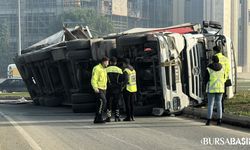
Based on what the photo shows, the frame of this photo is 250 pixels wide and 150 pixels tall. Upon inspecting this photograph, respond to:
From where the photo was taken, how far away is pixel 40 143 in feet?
32.1

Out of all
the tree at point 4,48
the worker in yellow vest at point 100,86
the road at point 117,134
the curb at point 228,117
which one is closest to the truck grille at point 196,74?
the curb at point 228,117

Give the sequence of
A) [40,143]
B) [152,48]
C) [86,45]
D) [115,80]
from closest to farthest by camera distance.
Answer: [40,143] < [115,80] < [152,48] < [86,45]

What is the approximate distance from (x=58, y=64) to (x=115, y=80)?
15.5 feet

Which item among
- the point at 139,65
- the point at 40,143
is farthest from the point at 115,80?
the point at 40,143

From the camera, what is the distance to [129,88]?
13586 mm

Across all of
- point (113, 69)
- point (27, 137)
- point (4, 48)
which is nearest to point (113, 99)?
point (113, 69)

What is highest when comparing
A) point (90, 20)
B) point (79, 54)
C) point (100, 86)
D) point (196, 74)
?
point (90, 20)

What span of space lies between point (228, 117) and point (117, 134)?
318cm

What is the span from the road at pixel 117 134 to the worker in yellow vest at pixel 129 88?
0.99 feet

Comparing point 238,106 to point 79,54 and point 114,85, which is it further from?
point 79,54

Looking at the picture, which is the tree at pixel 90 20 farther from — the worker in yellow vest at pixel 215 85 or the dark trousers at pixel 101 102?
the worker in yellow vest at pixel 215 85

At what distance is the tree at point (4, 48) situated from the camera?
94.5 metres

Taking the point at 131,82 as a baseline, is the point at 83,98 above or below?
below

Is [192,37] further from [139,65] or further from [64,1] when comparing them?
[64,1]
